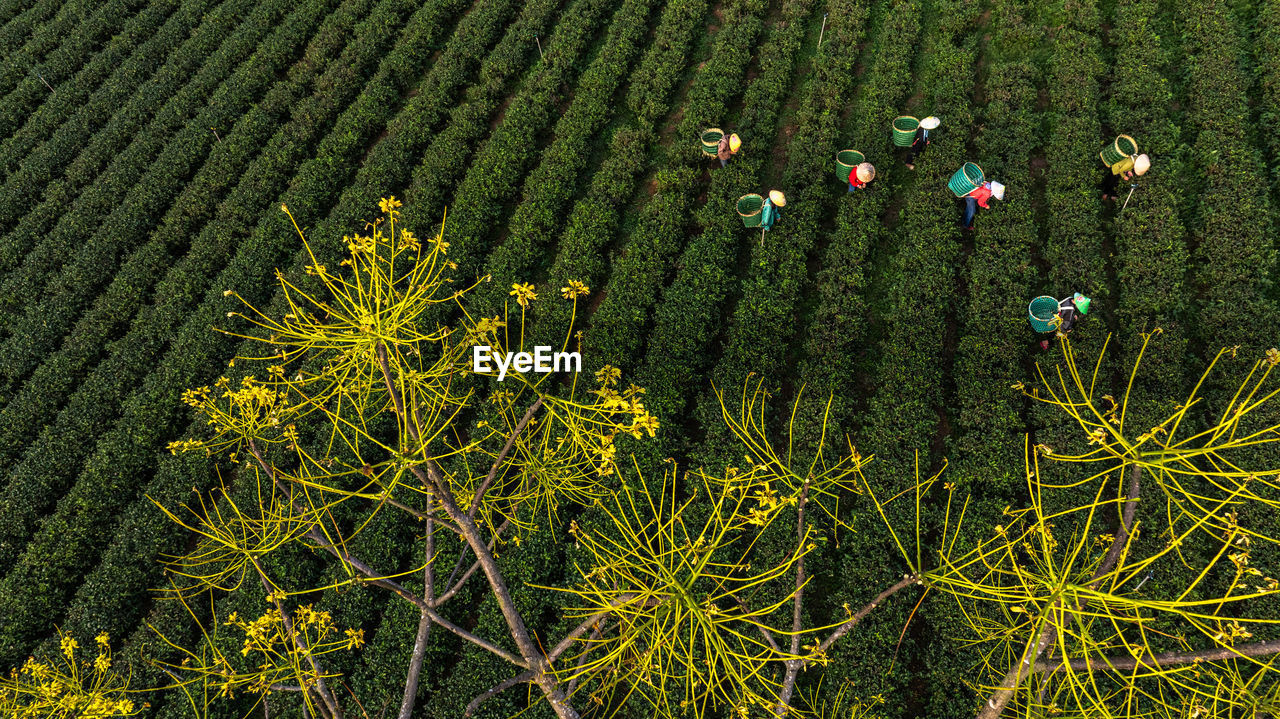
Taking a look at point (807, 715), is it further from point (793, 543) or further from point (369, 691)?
point (369, 691)

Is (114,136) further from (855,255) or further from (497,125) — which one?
(855,255)

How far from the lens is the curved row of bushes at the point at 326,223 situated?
827 cm

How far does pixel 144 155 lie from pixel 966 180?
16.2 m

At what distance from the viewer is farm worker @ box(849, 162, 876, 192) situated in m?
9.89

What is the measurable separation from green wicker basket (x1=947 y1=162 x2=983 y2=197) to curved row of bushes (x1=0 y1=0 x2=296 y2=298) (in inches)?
574

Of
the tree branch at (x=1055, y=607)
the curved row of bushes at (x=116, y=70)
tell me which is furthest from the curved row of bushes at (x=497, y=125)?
the tree branch at (x=1055, y=607)

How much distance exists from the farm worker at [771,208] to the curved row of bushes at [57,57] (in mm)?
16439

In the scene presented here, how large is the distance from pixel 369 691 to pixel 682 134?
10.4 meters

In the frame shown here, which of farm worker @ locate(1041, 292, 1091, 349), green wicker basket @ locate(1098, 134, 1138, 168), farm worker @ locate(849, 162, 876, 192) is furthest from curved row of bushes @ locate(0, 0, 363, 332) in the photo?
green wicker basket @ locate(1098, 134, 1138, 168)

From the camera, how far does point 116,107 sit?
13.8 meters

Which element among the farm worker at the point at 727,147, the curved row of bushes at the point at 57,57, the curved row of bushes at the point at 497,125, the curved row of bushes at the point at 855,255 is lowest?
the curved row of bushes at the point at 855,255

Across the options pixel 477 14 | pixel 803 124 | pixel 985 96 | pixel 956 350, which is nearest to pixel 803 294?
pixel 956 350

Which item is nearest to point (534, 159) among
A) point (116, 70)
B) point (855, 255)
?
point (855, 255)

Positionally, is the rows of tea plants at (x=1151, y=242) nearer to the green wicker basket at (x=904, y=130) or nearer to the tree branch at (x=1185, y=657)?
the green wicker basket at (x=904, y=130)
